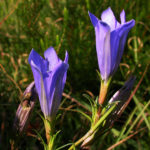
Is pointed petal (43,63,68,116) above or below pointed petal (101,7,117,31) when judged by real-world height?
below

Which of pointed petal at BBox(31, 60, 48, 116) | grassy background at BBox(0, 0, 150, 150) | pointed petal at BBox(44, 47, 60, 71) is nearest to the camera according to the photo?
pointed petal at BBox(31, 60, 48, 116)

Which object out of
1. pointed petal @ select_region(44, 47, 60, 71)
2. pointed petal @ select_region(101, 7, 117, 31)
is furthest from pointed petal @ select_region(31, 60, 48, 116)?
pointed petal @ select_region(101, 7, 117, 31)

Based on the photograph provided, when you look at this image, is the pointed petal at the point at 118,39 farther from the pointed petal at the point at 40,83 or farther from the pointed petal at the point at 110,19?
the pointed petal at the point at 40,83

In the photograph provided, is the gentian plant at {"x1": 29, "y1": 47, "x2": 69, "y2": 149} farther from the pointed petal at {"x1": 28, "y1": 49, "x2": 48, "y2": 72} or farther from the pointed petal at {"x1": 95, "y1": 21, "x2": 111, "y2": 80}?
the pointed petal at {"x1": 95, "y1": 21, "x2": 111, "y2": 80}

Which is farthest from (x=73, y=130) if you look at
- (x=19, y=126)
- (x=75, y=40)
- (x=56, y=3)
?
(x=56, y=3)

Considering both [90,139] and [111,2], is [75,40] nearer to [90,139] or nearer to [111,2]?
[111,2]

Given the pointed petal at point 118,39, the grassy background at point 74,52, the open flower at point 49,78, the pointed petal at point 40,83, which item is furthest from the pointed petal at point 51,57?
the grassy background at point 74,52

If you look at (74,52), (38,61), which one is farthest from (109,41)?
(74,52)

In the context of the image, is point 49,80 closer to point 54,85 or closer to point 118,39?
point 54,85
